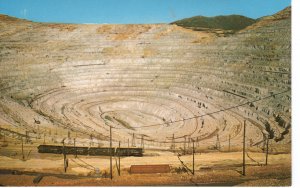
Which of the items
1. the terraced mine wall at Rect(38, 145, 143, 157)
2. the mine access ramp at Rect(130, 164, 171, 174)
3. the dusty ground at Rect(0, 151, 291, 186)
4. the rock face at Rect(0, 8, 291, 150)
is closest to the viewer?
the dusty ground at Rect(0, 151, 291, 186)

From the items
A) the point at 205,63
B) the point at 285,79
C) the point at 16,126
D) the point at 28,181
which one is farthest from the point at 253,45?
the point at 28,181

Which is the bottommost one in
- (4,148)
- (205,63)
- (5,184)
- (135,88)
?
(5,184)

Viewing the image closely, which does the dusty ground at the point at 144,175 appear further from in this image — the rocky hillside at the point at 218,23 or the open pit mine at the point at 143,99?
the rocky hillside at the point at 218,23

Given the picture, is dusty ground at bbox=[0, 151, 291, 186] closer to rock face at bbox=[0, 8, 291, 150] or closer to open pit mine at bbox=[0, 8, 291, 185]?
open pit mine at bbox=[0, 8, 291, 185]

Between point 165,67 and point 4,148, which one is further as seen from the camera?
point 165,67

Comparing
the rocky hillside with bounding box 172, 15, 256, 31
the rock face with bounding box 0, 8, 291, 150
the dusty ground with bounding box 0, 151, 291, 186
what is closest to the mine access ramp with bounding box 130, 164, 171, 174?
the dusty ground with bounding box 0, 151, 291, 186

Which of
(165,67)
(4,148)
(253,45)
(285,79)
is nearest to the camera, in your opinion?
(4,148)

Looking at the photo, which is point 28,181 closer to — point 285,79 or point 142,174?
point 142,174
